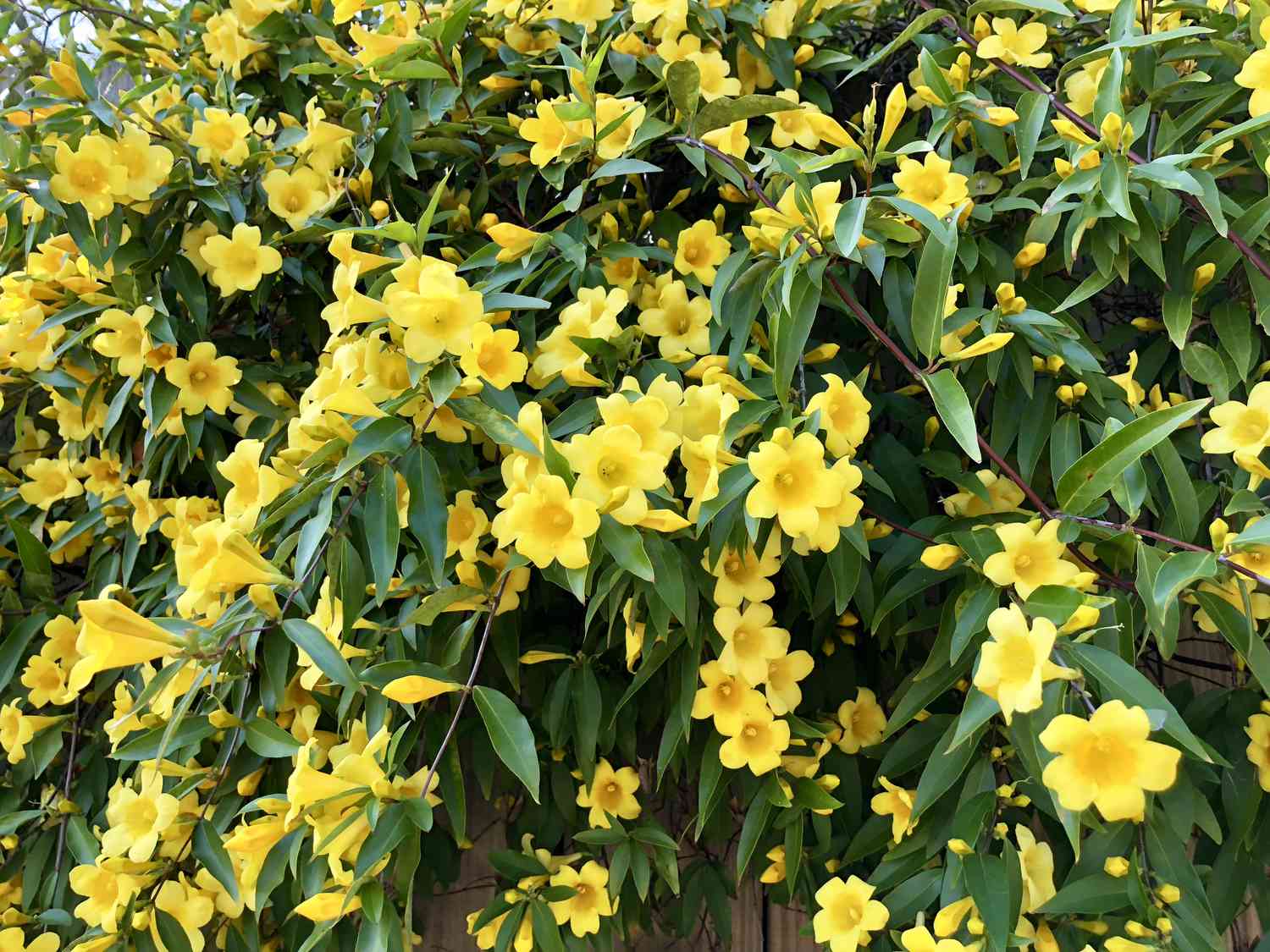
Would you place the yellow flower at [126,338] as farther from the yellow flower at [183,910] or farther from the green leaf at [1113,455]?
the green leaf at [1113,455]

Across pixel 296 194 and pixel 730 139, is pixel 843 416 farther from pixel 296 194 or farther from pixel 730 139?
pixel 296 194

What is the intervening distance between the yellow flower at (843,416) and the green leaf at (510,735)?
425 millimetres

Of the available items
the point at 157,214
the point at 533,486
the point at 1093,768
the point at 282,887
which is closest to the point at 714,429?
the point at 533,486

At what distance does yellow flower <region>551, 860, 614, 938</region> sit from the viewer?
1153 millimetres

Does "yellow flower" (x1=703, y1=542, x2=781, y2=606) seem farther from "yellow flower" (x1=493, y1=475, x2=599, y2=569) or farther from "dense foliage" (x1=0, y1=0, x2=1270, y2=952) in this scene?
"yellow flower" (x1=493, y1=475, x2=599, y2=569)

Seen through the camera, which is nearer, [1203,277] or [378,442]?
[378,442]

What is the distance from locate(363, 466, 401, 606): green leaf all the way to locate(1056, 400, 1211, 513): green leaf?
68 centimetres

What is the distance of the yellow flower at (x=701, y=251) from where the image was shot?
4.13ft

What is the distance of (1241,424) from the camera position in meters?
1.00

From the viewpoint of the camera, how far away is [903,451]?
4.05ft

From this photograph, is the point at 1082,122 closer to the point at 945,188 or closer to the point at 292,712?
the point at 945,188

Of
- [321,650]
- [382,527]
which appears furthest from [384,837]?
[382,527]

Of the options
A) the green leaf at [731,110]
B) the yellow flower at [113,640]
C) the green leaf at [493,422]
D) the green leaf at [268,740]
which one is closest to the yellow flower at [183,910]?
the green leaf at [268,740]

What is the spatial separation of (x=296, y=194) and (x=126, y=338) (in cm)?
33
